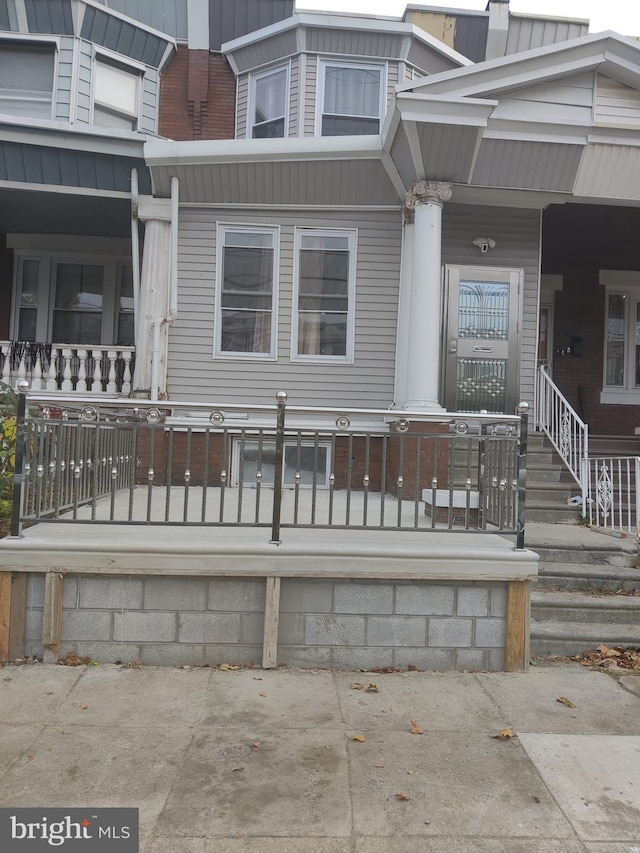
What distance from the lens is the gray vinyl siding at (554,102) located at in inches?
271

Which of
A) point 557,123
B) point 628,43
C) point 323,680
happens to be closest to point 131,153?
point 557,123

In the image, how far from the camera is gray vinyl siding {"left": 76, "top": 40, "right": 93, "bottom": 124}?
31.6ft

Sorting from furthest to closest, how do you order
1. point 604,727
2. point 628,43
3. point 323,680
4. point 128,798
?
point 628,43 → point 323,680 → point 604,727 → point 128,798

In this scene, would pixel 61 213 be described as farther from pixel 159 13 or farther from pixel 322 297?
pixel 322 297

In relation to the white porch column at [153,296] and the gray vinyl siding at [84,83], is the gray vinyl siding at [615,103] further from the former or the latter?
the gray vinyl siding at [84,83]

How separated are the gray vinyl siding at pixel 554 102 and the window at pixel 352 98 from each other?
3060mm

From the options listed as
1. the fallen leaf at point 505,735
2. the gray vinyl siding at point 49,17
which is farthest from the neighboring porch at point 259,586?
the gray vinyl siding at point 49,17

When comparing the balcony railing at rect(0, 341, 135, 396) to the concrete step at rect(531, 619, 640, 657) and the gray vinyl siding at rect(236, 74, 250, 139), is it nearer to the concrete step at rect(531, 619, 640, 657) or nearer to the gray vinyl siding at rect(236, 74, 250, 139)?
the gray vinyl siding at rect(236, 74, 250, 139)

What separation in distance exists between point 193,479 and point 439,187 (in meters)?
4.30

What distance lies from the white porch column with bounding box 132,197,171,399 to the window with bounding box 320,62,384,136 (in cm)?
302

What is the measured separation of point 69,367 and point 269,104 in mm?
5009

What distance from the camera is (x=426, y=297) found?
23.1 feet

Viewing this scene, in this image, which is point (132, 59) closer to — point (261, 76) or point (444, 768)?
point (261, 76)

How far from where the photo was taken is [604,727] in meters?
3.44
